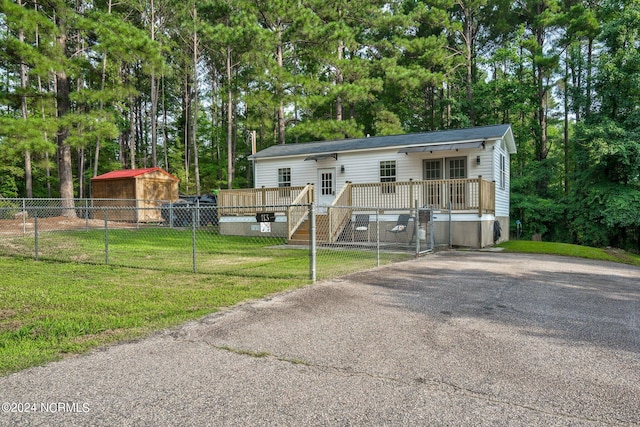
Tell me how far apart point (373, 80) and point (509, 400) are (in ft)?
74.3

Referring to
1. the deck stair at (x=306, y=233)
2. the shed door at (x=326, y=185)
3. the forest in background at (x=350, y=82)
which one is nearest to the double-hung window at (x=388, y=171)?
the shed door at (x=326, y=185)

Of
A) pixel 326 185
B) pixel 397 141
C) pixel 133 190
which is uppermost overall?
pixel 397 141

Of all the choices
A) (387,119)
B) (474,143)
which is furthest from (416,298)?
(387,119)

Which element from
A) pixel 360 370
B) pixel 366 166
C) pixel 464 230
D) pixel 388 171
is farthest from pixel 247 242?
pixel 360 370

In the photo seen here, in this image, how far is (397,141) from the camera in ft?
52.1

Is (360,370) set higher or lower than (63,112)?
lower

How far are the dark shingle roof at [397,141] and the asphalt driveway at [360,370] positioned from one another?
9998mm

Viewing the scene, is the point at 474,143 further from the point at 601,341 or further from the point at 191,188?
the point at 191,188

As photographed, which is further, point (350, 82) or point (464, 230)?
point (350, 82)

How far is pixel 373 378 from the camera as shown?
2912 mm

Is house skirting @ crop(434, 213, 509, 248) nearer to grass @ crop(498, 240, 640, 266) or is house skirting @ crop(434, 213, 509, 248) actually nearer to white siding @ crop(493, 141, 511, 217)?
grass @ crop(498, 240, 640, 266)

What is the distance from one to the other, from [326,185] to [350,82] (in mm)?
11091

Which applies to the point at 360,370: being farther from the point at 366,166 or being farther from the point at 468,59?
the point at 468,59

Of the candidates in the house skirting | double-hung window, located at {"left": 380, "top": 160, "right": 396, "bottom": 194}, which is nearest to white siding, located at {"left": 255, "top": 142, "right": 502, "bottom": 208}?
double-hung window, located at {"left": 380, "top": 160, "right": 396, "bottom": 194}
